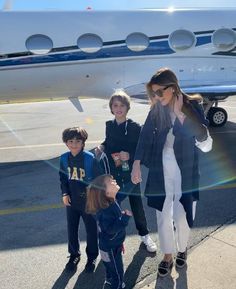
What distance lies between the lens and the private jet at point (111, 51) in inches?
311

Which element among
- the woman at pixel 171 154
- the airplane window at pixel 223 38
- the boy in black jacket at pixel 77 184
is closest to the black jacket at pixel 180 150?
the woman at pixel 171 154

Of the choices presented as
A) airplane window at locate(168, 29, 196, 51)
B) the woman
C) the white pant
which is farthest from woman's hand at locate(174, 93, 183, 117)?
airplane window at locate(168, 29, 196, 51)

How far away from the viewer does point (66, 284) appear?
124 inches

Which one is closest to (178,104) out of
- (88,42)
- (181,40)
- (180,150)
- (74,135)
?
(180,150)

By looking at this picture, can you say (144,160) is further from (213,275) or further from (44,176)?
(44,176)

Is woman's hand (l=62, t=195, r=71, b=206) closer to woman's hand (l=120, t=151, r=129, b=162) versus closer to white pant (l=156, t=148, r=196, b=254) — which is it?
woman's hand (l=120, t=151, r=129, b=162)

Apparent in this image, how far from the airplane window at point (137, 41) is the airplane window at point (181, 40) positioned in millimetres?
574

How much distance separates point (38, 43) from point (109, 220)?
590 cm

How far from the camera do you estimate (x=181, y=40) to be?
8531mm

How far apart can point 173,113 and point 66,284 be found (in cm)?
165

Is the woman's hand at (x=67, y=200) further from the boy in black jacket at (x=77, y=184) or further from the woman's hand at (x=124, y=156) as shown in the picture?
the woman's hand at (x=124, y=156)

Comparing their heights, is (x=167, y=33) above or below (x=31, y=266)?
above

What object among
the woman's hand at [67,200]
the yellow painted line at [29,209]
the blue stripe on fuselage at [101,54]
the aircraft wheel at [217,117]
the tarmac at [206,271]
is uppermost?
the blue stripe on fuselage at [101,54]

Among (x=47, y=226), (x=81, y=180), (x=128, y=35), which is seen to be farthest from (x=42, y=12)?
(x=81, y=180)
